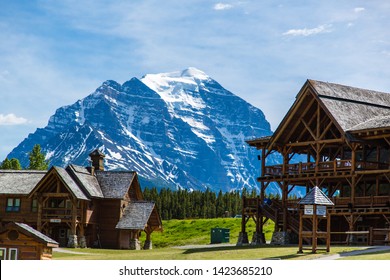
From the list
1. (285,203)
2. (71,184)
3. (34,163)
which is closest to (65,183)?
(71,184)

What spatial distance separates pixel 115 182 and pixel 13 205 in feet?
34.4

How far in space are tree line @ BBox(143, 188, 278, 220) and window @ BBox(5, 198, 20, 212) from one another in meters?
58.1

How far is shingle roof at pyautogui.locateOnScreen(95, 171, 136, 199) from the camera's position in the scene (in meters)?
85.5

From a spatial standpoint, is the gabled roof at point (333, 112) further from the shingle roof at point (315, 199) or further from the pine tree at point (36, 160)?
the pine tree at point (36, 160)

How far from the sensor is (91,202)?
84500mm

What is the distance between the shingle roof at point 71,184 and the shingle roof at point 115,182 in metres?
3.93

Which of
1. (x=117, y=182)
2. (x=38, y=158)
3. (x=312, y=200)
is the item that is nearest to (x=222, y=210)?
(x=38, y=158)

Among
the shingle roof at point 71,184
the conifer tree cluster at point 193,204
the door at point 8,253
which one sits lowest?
the door at point 8,253

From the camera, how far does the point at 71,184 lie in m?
81.8

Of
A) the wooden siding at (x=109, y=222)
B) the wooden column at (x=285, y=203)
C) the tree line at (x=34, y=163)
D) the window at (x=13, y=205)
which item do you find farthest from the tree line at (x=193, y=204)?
the wooden column at (x=285, y=203)

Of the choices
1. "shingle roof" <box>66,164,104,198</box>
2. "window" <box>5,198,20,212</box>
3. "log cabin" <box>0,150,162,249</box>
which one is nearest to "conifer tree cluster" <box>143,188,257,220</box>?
"shingle roof" <box>66,164,104,198</box>

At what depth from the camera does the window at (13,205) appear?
8562cm
